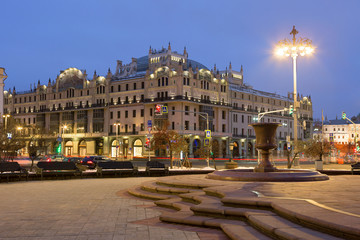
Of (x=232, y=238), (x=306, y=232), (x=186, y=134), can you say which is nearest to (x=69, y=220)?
(x=232, y=238)

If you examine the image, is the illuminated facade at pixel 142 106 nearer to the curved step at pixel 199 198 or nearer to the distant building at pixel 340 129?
the curved step at pixel 199 198

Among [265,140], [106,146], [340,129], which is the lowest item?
[265,140]

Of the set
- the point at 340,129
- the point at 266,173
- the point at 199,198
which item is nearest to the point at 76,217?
the point at 199,198

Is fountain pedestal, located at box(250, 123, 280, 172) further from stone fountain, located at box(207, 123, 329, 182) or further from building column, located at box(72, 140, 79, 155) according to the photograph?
building column, located at box(72, 140, 79, 155)

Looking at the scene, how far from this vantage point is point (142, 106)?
250ft

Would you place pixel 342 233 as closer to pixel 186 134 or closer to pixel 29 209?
pixel 29 209

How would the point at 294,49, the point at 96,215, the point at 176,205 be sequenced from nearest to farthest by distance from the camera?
1. the point at 96,215
2. the point at 176,205
3. the point at 294,49

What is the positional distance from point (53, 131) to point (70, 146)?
6025 millimetres

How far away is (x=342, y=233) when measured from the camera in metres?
6.27

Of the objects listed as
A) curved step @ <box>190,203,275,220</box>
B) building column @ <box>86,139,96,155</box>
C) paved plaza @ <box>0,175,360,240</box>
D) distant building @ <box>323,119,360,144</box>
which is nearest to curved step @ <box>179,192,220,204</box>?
curved step @ <box>190,203,275,220</box>

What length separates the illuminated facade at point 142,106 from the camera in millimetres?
73375

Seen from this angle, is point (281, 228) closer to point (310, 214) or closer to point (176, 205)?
point (310, 214)

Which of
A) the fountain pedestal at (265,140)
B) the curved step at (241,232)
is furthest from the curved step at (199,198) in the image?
the fountain pedestal at (265,140)

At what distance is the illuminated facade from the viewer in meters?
Answer: 73.4
